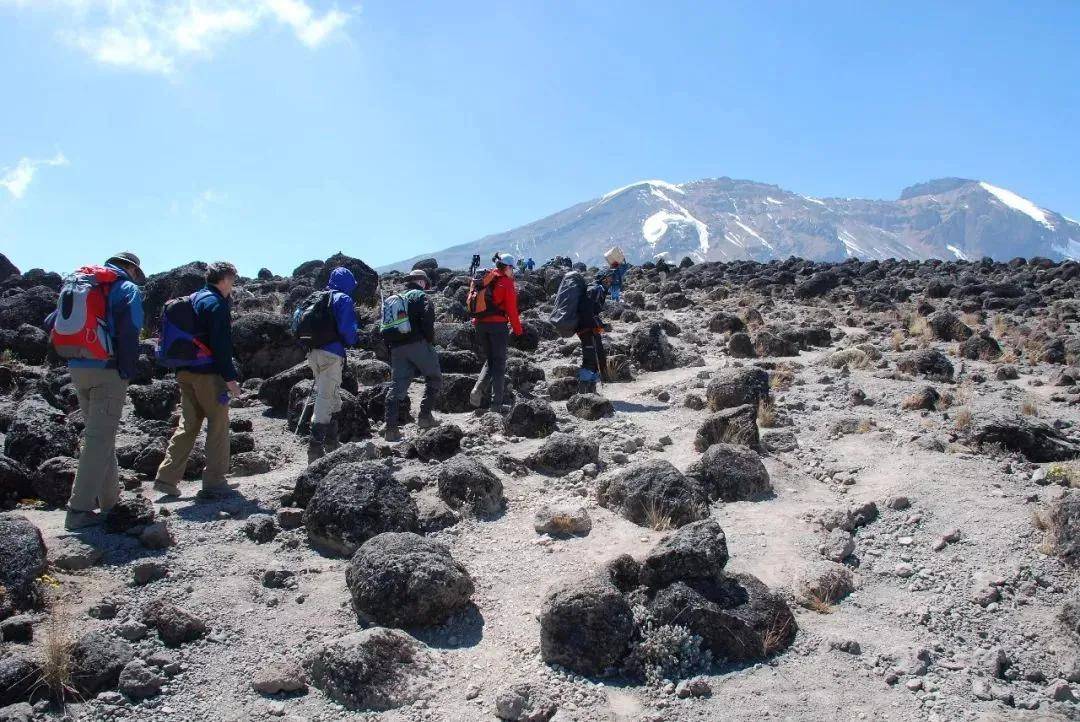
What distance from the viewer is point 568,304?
35.5 feet

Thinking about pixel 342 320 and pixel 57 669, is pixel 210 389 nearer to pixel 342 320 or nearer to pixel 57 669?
pixel 342 320

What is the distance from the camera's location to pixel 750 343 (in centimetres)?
1411

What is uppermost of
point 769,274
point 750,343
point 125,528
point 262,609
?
point 769,274

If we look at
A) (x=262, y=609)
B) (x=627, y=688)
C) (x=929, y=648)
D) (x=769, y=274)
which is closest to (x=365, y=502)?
(x=262, y=609)

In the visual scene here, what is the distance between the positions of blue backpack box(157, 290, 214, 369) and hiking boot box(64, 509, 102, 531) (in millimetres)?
1391

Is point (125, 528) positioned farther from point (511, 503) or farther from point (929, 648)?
point (929, 648)

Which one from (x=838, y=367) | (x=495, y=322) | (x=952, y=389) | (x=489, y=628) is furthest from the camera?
(x=838, y=367)

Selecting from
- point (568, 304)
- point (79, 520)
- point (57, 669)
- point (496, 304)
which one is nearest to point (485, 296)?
point (496, 304)

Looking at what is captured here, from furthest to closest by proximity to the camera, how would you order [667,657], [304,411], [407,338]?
1. [304,411]
2. [407,338]
3. [667,657]

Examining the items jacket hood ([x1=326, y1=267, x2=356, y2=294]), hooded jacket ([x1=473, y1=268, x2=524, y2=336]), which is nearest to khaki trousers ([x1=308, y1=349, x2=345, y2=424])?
jacket hood ([x1=326, y1=267, x2=356, y2=294])

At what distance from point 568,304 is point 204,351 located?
17.4 feet

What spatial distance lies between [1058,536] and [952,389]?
5.72 metres

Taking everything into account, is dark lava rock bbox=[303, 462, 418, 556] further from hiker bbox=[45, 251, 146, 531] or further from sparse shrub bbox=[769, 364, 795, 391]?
sparse shrub bbox=[769, 364, 795, 391]

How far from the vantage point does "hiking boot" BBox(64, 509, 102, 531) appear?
240 inches
